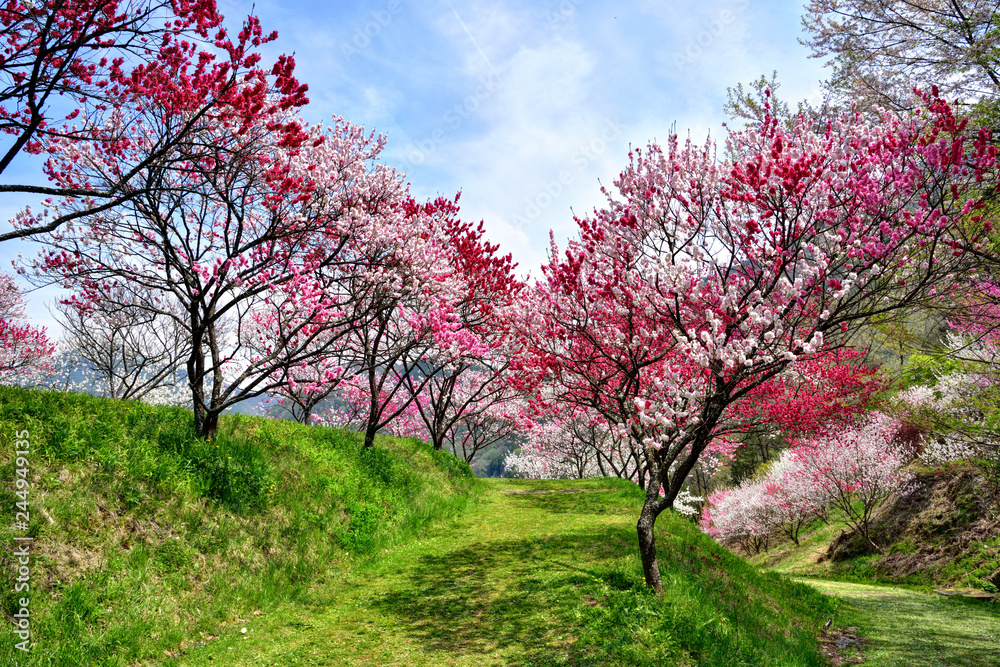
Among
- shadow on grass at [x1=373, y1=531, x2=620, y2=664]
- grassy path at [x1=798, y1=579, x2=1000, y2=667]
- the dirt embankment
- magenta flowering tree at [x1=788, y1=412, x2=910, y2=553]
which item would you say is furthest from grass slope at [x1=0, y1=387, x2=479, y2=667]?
magenta flowering tree at [x1=788, y1=412, x2=910, y2=553]

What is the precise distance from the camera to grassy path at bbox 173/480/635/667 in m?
6.09

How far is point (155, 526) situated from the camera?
6602 mm

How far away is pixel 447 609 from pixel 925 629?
10.1m

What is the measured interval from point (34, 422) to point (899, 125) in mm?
13328

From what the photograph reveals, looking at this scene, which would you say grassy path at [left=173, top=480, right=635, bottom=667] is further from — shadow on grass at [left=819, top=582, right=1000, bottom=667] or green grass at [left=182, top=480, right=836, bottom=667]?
shadow on grass at [left=819, top=582, right=1000, bottom=667]

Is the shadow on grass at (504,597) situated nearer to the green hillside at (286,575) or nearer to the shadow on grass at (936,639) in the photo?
the green hillside at (286,575)

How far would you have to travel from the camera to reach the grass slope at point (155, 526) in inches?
207

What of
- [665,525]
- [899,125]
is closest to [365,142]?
[899,125]

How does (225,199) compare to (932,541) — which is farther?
(932,541)

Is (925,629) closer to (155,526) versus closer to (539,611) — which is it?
(539,611)

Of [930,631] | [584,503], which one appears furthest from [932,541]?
[584,503]

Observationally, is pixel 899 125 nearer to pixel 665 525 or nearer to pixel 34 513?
pixel 665 525

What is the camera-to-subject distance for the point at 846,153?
775 cm

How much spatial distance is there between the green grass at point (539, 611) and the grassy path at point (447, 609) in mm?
22
